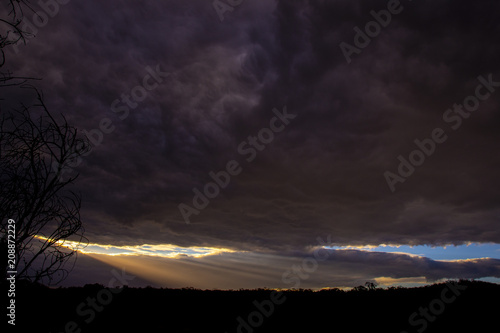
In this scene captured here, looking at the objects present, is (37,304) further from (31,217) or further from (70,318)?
(31,217)

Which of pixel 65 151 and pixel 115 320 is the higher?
pixel 65 151

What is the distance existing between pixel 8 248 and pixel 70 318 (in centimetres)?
494

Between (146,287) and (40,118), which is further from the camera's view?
(146,287)

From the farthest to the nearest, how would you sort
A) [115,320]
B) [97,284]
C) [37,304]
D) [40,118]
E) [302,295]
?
1. [97,284]
2. [302,295]
3. [115,320]
4. [37,304]
5. [40,118]

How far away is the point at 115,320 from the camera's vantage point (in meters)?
7.75

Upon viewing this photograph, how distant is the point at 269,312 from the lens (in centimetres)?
831

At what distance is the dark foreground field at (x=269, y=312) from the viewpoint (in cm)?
671

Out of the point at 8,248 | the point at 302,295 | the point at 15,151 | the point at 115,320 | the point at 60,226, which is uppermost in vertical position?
the point at 15,151

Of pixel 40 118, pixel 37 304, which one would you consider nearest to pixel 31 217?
pixel 40 118

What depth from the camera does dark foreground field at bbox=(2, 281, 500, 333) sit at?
6715 millimetres

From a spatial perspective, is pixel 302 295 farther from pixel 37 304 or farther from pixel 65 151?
pixel 65 151

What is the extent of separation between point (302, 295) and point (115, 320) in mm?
5915

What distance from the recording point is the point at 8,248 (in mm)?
3627

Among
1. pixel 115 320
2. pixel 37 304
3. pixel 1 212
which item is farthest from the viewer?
pixel 115 320
